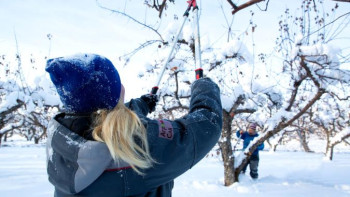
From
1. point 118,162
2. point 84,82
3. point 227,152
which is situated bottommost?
point 227,152

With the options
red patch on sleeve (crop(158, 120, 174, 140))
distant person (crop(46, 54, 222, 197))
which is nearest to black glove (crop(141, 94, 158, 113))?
distant person (crop(46, 54, 222, 197))

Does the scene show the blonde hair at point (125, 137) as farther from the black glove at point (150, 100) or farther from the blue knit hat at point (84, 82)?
the black glove at point (150, 100)

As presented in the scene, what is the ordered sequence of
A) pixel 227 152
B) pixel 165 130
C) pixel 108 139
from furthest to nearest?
pixel 227 152
pixel 165 130
pixel 108 139

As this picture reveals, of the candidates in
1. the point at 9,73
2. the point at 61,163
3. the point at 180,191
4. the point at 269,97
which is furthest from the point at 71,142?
the point at 9,73

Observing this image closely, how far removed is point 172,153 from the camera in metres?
1.00

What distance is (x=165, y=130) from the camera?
1004mm

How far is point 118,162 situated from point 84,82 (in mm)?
348

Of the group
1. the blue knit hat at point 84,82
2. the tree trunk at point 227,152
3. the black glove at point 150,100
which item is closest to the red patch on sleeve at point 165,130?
the blue knit hat at point 84,82

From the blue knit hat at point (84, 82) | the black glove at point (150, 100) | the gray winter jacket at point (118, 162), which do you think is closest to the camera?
the gray winter jacket at point (118, 162)

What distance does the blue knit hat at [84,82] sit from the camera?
3.37 ft

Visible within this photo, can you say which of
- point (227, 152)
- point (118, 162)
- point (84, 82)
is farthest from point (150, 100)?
point (227, 152)

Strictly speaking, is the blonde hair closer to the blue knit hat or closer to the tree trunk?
the blue knit hat

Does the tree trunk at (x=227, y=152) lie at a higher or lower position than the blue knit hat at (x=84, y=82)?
lower

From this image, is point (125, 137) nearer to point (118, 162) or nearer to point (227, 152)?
point (118, 162)
